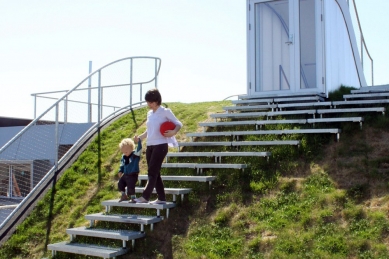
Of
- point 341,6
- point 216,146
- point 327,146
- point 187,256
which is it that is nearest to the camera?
point 187,256

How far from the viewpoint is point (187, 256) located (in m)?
6.05

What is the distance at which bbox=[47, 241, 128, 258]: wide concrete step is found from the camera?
6.24 meters

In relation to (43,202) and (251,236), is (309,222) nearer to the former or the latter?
(251,236)

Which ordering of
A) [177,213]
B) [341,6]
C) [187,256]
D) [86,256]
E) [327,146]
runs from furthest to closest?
[341,6] → [327,146] → [177,213] → [86,256] → [187,256]

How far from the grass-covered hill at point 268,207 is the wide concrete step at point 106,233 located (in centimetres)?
12

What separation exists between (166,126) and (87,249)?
80.0 inches

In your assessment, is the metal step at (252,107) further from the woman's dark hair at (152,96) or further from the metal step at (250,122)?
the woman's dark hair at (152,96)

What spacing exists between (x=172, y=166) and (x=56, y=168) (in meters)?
2.45

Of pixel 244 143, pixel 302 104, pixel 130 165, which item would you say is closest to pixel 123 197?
pixel 130 165

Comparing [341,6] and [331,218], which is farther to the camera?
[341,6]

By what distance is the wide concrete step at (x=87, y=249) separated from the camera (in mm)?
6242

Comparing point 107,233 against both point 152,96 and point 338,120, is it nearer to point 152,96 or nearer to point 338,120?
point 152,96

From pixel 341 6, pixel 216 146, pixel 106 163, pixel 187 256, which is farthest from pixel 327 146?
pixel 341 6

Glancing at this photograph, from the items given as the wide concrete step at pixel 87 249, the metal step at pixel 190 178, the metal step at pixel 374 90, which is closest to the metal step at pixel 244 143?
the metal step at pixel 190 178
